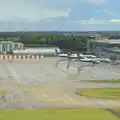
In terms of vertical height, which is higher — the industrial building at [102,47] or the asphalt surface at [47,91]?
the industrial building at [102,47]

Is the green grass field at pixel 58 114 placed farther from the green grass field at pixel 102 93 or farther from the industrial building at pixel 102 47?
the industrial building at pixel 102 47

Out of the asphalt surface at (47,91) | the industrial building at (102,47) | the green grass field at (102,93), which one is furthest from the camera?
the industrial building at (102,47)

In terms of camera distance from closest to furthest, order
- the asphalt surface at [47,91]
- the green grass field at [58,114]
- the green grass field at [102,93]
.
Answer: the green grass field at [58,114]
the asphalt surface at [47,91]
the green grass field at [102,93]

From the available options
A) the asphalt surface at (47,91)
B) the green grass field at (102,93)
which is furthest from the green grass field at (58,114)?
the green grass field at (102,93)

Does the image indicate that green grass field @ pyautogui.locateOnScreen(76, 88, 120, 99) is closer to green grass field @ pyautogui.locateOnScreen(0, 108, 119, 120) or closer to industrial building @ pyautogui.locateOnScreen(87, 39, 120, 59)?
green grass field @ pyautogui.locateOnScreen(0, 108, 119, 120)

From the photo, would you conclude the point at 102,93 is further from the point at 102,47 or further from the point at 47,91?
the point at 102,47

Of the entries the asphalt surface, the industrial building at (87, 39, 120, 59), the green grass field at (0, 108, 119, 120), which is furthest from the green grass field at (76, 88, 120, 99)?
the industrial building at (87, 39, 120, 59)

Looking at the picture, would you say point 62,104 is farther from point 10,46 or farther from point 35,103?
point 10,46

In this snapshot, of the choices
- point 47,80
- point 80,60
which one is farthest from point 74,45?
point 47,80
